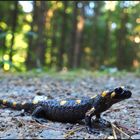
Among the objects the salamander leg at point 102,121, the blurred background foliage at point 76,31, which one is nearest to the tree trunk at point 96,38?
the blurred background foliage at point 76,31

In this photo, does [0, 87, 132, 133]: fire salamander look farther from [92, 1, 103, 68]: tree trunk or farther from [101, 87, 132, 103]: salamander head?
[92, 1, 103, 68]: tree trunk

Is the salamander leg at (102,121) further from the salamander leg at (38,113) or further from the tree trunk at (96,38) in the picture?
the tree trunk at (96,38)

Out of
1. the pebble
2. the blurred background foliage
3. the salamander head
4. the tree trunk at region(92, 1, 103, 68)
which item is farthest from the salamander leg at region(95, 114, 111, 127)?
the tree trunk at region(92, 1, 103, 68)

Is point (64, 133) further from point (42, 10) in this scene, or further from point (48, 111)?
point (42, 10)

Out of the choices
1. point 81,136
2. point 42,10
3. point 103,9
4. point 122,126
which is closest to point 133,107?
point 122,126

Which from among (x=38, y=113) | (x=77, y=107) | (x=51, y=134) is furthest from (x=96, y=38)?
(x=51, y=134)
